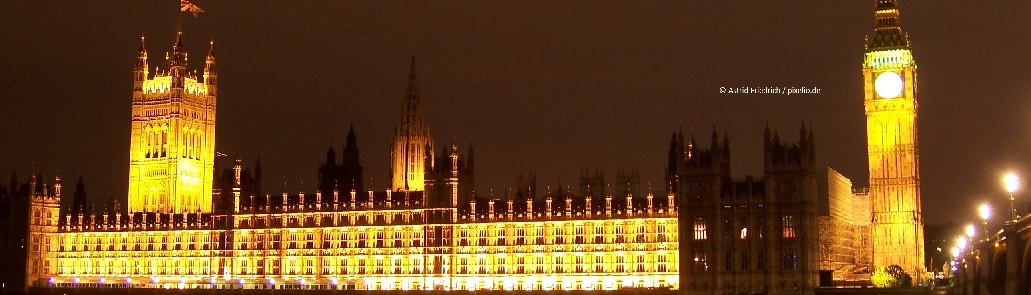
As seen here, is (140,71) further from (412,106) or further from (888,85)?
(888,85)

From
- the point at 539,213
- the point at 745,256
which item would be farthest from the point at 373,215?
the point at 745,256

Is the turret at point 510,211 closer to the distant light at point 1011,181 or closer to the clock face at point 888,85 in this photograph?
the clock face at point 888,85

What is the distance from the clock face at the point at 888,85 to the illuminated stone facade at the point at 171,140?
72.5m

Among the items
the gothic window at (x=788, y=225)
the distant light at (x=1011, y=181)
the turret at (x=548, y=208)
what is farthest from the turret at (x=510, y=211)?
the distant light at (x=1011, y=181)

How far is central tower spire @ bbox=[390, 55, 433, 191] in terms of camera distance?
14262 cm

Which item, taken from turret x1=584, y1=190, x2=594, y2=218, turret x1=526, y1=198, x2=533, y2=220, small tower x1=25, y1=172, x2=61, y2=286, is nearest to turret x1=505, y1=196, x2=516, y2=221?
turret x1=526, y1=198, x2=533, y2=220

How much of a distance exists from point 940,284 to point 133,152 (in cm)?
9389

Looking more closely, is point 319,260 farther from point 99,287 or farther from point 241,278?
point 99,287

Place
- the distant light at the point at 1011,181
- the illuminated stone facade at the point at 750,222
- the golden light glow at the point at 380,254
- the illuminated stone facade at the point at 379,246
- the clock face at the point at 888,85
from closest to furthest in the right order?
the distant light at the point at 1011,181 → the illuminated stone facade at the point at 750,222 → the golden light glow at the point at 380,254 → the illuminated stone facade at the point at 379,246 → the clock face at the point at 888,85

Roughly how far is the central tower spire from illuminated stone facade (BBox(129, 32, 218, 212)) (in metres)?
24.4

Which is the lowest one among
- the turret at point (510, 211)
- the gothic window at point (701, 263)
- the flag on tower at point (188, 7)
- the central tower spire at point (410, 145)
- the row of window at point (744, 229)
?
the gothic window at point (701, 263)

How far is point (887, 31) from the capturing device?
118500 mm

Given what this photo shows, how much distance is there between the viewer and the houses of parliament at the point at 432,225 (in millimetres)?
103062

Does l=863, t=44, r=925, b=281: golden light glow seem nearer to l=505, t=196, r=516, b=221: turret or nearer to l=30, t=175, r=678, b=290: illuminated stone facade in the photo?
l=30, t=175, r=678, b=290: illuminated stone facade
